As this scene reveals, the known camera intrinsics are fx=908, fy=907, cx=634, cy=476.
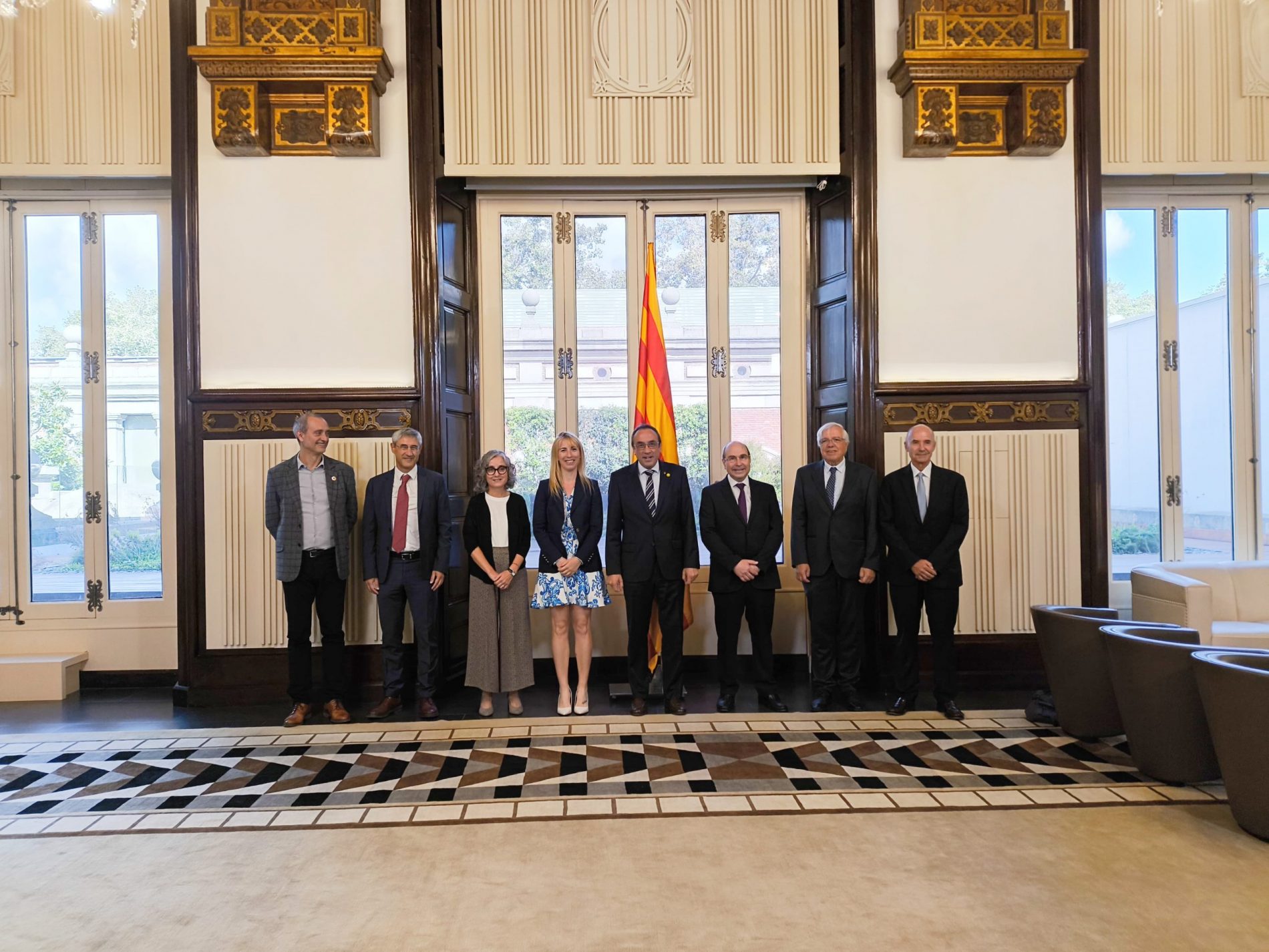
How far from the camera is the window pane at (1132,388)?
21.1ft

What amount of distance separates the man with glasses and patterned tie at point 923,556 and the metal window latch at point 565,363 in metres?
2.35

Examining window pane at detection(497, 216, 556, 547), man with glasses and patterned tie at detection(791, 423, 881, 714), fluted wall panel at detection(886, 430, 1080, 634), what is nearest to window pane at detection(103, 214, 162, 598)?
window pane at detection(497, 216, 556, 547)

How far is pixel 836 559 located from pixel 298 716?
318 centimetres

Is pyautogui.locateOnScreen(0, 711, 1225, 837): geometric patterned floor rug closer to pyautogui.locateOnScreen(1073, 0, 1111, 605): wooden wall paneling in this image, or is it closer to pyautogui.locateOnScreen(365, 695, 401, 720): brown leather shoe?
pyautogui.locateOnScreen(365, 695, 401, 720): brown leather shoe

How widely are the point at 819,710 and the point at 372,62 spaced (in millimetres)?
4674

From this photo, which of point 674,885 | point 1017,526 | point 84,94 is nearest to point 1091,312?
point 1017,526

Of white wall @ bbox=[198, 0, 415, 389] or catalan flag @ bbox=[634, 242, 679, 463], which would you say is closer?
white wall @ bbox=[198, 0, 415, 389]

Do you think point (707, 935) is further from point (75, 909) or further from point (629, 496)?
point (629, 496)

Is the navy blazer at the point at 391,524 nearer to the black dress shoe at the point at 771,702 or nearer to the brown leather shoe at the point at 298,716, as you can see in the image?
the brown leather shoe at the point at 298,716

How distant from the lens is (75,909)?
2961 mm

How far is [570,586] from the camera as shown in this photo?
5305mm

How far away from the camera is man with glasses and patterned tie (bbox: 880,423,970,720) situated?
16.8ft

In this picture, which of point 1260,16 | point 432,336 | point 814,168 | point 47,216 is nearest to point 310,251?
point 432,336

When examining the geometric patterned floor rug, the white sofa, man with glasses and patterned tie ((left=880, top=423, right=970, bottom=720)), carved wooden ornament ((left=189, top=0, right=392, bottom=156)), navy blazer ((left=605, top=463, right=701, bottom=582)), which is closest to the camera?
the geometric patterned floor rug
